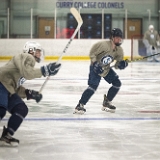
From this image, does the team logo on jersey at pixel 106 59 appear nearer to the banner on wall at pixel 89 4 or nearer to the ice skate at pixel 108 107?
the ice skate at pixel 108 107

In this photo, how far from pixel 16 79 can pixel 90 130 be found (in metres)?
1.05

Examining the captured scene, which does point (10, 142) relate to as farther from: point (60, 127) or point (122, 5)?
point (122, 5)

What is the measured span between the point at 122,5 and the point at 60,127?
15814mm

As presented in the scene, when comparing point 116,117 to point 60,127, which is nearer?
point 60,127

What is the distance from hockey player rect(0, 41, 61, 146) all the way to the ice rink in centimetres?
18

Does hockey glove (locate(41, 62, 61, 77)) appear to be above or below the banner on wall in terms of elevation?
below

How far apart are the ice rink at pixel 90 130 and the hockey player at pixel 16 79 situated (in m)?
0.18

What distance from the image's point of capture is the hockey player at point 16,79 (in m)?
4.00

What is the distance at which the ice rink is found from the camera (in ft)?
12.7

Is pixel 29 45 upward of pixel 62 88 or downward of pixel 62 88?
upward

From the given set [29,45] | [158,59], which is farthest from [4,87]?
[158,59]

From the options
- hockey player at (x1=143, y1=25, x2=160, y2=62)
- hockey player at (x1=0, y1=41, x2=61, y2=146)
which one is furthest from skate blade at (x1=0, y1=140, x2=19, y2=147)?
hockey player at (x1=143, y1=25, x2=160, y2=62)

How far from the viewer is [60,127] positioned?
5.02 metres

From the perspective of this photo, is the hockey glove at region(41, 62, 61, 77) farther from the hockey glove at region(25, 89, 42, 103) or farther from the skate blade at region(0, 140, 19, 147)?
the skate blade at region(0, 140, 19, 147)
